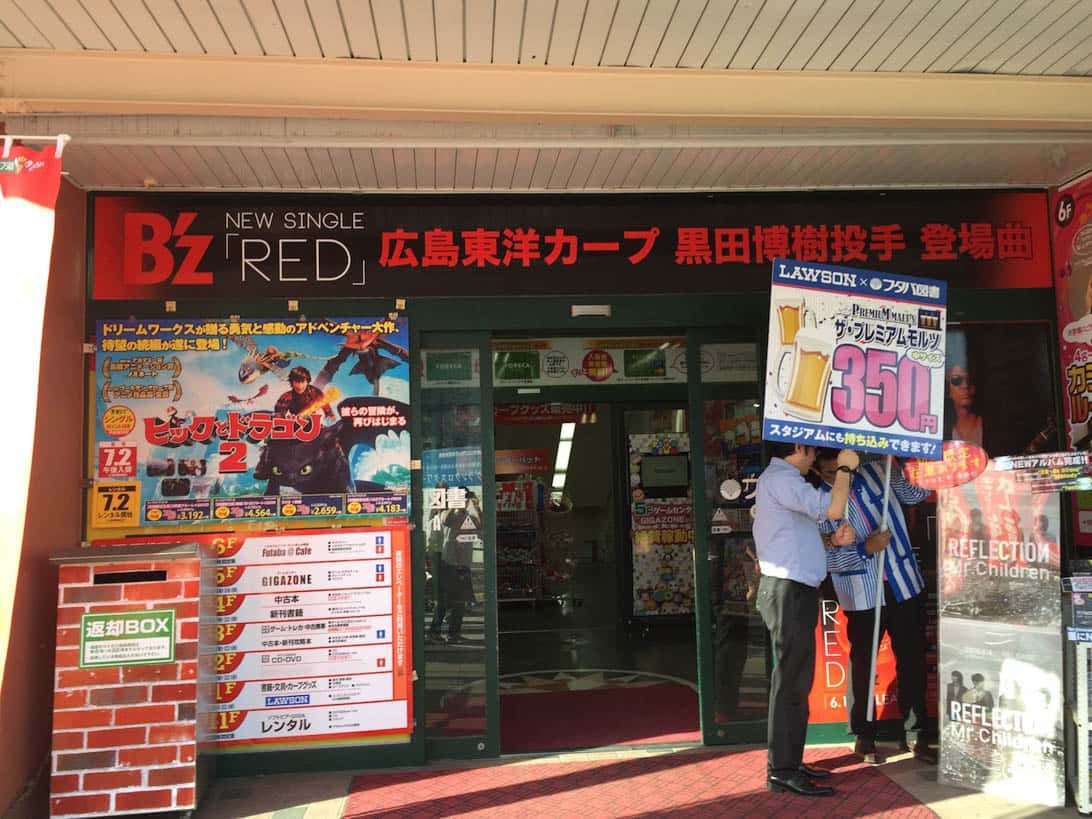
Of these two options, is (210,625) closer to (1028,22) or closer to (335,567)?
(335,567)

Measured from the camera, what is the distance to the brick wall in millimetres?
4184

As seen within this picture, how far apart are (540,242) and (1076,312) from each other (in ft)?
9.78

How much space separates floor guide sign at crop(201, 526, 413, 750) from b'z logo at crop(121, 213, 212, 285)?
4.64ft

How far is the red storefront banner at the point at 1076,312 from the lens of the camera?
5129 mm

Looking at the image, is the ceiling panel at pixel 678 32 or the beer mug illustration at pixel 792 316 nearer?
the ceiling panel at pixel 678 32

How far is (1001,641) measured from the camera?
4.33 metres

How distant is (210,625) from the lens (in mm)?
4637

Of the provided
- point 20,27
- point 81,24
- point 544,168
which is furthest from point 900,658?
point 20,27

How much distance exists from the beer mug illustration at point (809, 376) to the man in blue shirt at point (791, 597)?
299mm

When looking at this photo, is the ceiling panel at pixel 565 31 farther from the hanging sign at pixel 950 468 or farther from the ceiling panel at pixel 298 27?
the hanging sign at pixel 950 468

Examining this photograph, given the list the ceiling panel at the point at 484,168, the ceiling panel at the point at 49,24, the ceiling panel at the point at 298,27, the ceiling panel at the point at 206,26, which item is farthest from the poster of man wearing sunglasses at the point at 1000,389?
the ceiling panel at the point at 49,24

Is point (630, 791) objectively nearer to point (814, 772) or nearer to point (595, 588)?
point (814, 772)

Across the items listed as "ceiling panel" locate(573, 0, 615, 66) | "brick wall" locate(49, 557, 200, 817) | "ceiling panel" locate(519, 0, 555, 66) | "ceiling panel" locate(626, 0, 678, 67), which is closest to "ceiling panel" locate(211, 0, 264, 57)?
"ceiling panel" locate(519, 0, 555, 66)

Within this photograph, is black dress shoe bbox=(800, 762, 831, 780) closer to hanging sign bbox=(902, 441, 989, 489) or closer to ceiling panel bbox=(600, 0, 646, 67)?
hanging sign bbox=(902, 441, 989, 489)
